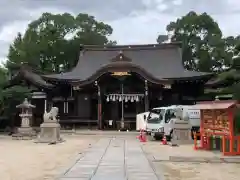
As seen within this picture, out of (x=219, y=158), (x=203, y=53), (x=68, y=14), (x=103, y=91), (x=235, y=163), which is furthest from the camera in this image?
(x=68, y=14)

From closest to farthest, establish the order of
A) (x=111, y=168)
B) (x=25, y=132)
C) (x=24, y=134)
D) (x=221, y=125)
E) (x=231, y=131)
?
1. (x=111, y=168)
2. (x=231, y=131)
3. (x=221, y=125)
4. (x=24, y=134)
5. (x=25, y=132)

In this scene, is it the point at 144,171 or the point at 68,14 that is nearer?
the point at 144,171

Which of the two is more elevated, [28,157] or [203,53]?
[203,53]

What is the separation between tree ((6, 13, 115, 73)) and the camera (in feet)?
165

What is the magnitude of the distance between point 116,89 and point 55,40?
26.1 metres

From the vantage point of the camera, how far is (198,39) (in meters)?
51.8

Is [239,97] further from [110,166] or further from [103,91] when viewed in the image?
[103,91]

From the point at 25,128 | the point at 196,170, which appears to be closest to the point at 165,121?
the point at 25,128

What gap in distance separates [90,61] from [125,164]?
26.3 meters

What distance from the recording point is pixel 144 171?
926 cm

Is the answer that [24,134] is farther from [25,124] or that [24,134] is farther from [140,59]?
[140,59]

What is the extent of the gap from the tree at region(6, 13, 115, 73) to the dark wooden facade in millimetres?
17017

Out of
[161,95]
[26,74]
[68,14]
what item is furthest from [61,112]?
[68,14]

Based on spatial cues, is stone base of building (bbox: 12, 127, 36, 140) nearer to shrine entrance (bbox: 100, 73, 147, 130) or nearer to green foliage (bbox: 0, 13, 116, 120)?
shrine entrance (bbox: 100, 73, 147, 130)
